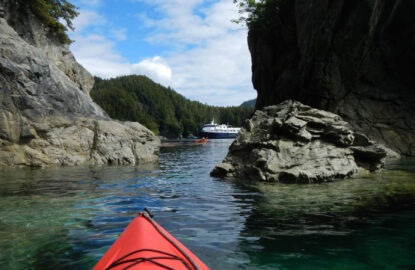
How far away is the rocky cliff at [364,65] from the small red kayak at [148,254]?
2165 centimetres

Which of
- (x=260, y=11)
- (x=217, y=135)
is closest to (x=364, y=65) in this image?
(x=260, y=11)

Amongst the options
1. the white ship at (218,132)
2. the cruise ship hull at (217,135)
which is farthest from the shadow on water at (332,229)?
the cruise ship hull at (217,135)

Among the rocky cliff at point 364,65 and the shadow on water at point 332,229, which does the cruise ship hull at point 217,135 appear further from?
the shadow on water at point 332,229

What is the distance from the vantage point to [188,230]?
4871 millimetres

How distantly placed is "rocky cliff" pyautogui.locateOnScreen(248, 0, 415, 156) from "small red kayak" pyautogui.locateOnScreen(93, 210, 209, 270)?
2165cm

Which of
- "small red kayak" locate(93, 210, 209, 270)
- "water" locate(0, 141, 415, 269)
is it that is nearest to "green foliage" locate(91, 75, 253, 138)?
"water" locate(0, 141, 415, 269)

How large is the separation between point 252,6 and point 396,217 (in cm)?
3147

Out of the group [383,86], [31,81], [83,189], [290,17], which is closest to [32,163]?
[31,81]

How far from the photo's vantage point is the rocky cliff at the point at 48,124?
13.9m

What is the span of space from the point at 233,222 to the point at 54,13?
27.6m

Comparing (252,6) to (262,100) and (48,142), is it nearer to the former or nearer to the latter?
(262,100)

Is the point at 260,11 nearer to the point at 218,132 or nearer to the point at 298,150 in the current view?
the point at 298,150

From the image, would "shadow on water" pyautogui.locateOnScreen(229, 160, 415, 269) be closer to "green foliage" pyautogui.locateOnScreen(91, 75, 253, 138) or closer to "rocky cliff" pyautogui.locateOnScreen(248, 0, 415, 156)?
"rocky cliff" pyautogui.locateOnScreen(248, 0, 415, 156)

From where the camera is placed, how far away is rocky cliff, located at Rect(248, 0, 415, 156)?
812 inches
